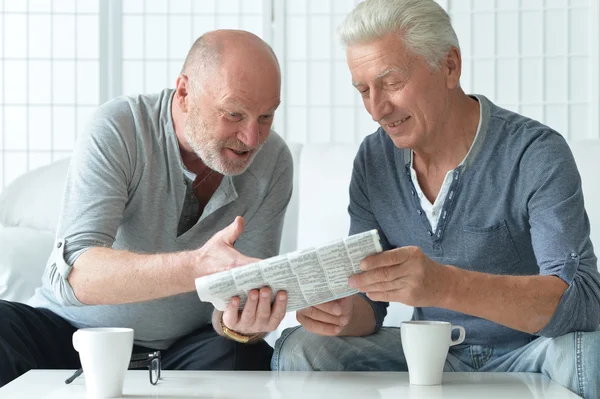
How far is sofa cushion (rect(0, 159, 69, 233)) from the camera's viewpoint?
8.18 feet

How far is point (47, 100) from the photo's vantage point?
156 inches

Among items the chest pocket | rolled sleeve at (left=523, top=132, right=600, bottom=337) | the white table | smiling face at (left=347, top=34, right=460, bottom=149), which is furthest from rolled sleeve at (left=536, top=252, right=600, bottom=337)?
smiling face at (left=347, top=34, right=460, bottom=149)

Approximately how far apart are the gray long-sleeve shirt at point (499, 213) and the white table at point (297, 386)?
167 millimetres

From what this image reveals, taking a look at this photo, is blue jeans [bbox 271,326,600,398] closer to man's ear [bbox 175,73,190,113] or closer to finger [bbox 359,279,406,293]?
finger [bbox 359,279,406,293]

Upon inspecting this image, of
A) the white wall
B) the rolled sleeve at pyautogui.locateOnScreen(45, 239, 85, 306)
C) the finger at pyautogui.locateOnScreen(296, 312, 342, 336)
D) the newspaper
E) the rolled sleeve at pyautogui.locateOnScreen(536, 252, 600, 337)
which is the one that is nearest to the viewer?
the newspaper

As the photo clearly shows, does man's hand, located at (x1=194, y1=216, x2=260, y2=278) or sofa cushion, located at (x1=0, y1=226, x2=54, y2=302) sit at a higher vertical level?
man's hand, located at (x1=194, y1=216, x2=260, y2=278)

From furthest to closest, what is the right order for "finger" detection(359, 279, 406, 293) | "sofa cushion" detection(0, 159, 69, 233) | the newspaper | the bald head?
"sofa cushion" detection(0, 159, 69, 233)
the bald head
"finger" detection(359, 279, 406, 293)
the newspaper

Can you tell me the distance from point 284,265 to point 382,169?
74cm

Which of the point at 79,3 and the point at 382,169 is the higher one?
the point at 79,3

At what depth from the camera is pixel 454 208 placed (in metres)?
1.84

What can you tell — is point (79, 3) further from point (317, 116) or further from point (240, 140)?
point (240, 140)

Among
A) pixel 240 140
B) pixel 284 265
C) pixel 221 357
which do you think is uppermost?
pixel 240 140

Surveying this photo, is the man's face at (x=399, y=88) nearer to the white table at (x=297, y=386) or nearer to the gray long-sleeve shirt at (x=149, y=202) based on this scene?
the gray long-sleeve shirt at (x=149, y=202)

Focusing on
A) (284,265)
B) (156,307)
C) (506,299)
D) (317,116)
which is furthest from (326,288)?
(317,116)
